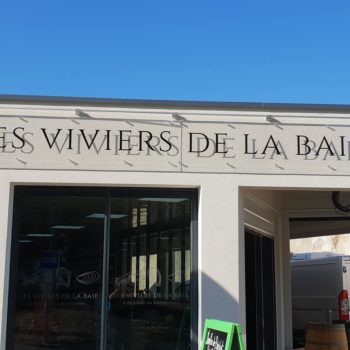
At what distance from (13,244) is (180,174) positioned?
7.91ft

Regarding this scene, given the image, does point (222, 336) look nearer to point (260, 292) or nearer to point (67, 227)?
point (67, 227)

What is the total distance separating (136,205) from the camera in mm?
8445

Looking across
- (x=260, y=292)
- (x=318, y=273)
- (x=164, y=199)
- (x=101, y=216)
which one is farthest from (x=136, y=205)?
(x=318, y=273)

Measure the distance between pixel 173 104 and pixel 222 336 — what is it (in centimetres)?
357

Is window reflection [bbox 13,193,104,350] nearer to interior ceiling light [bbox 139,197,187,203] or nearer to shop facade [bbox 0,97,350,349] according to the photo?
shop facade [bbox 0,97,350,349]

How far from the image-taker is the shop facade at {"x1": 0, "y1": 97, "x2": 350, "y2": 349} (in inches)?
316

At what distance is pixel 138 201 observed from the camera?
27.7 ft

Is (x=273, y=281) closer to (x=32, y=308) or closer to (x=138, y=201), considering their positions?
(x=138, y=201)

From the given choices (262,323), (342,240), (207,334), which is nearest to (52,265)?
(207,334)

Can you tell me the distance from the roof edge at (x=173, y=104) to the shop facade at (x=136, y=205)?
0.8 inches

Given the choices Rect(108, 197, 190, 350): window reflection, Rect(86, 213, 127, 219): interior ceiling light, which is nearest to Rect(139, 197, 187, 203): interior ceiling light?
Rect(108, 197, 190, 350): window reflection

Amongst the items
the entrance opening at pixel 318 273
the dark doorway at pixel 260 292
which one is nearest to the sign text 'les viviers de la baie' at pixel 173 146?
the dark doorway at pixel 260 292

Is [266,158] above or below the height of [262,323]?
above

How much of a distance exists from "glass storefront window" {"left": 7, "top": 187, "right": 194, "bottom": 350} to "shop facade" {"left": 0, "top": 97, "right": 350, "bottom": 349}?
0.04ft
